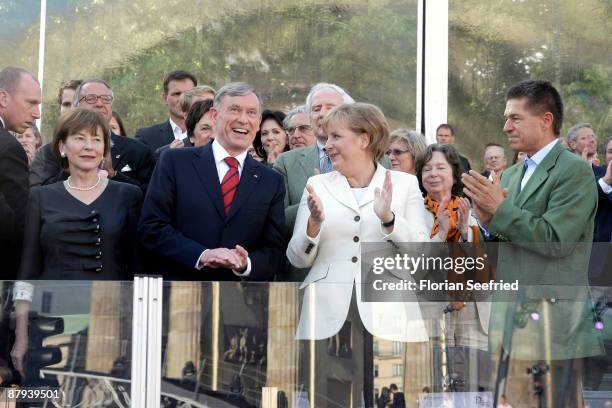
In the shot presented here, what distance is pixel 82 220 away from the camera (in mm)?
5977

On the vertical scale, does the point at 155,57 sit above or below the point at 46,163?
above

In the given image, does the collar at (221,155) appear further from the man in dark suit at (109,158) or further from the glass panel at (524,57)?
the glass panel at (524,57)

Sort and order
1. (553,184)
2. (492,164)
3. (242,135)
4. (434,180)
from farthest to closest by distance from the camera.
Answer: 1. (492,164)
2. (434,180)
3. (242,135)
4. (553,184)

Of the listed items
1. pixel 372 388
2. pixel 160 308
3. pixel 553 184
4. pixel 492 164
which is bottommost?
pixel 372 388

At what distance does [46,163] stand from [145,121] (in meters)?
3.15

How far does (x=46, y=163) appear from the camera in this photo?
22.5ft

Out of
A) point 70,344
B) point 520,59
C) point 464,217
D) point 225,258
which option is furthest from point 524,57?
point 70,344

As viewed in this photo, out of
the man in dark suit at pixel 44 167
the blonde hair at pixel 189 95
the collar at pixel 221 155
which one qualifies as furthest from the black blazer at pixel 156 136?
the collar at pixel 221 155

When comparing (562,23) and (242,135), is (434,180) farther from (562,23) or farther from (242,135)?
(562,23)

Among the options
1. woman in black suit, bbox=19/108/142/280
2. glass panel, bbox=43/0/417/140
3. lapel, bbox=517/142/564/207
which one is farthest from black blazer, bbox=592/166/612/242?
woman in black suit, bbox=19/108/142/280

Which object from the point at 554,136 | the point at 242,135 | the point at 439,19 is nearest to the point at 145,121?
the point at 439,19

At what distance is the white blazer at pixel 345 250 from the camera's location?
18.1ft

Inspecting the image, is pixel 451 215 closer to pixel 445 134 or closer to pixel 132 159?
pixel 132 159

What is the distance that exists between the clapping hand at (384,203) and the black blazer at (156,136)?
290 centimetres
